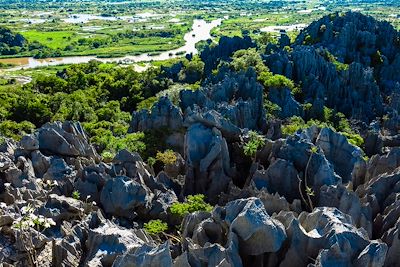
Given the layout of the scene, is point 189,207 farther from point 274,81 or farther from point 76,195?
point 274,81

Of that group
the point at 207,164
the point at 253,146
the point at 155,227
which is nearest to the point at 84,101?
the point at 253,146

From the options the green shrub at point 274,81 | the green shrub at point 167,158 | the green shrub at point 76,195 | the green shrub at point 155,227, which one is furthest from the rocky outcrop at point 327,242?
the green shrub at point 274,81

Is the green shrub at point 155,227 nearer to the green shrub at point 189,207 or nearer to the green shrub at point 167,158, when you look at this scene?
the green shrub at point 189,207

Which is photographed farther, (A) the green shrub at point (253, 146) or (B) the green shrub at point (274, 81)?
(B) the green shrub at point (274, 81)

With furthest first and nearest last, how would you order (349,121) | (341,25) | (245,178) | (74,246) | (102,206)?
(341,25) < (349,121) < (245,178) < (102,206) < (74,246)

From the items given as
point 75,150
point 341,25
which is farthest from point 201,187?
point 341,25

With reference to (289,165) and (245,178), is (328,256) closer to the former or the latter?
(289,165)

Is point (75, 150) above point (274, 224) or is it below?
below
